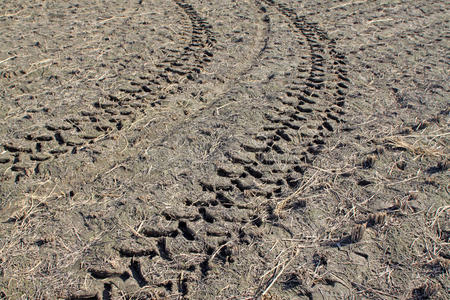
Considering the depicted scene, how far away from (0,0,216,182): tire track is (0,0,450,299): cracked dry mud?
16 millimetres

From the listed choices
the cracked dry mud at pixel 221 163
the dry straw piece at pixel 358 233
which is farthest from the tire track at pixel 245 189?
the dry straw piece at pixel 358 233

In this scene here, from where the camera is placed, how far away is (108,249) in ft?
7.98

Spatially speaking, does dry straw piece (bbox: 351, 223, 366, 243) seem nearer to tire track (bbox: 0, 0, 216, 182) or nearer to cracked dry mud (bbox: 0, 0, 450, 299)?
cracked dry mud (bbox: 0, 0, 450, 299)

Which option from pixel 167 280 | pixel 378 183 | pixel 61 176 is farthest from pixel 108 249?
pixel 378 183

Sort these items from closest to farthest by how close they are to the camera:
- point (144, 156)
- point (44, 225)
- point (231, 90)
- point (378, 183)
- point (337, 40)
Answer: point (44, 225)
point (378, 183)
point (144, 156)
point (231, 90)
point (337, 40)

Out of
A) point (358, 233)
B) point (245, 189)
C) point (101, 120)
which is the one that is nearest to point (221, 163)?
point (245, 189)

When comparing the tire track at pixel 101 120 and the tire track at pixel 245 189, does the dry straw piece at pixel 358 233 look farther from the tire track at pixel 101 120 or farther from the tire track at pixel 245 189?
the tire track at pixel 101 120

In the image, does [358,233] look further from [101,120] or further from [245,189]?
[101,120]

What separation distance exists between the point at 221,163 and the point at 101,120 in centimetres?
127

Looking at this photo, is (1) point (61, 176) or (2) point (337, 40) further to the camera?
(2) point (337, 40)

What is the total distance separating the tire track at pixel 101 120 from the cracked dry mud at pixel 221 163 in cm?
2

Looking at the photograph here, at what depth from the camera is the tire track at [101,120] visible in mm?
3189

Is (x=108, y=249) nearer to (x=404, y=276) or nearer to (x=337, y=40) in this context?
(x=404, y=276)

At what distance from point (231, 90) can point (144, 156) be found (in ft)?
4.58
